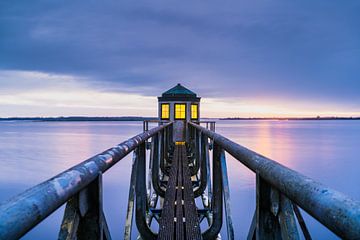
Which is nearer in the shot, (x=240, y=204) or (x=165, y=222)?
(x=165, y=222)

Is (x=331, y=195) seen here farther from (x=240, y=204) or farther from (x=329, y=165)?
(x=329, y=165)

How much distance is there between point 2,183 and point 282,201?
24206 mm

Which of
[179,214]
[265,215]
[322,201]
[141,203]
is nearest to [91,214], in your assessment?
[265,215]

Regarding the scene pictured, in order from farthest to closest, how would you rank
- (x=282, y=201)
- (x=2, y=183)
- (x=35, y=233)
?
1. (x=2, y=183)
2. (x=35, y=233)
3. (x=282, y=201)

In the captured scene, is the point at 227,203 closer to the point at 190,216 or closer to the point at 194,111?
the point at 190,216

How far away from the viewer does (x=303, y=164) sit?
28.1 metres

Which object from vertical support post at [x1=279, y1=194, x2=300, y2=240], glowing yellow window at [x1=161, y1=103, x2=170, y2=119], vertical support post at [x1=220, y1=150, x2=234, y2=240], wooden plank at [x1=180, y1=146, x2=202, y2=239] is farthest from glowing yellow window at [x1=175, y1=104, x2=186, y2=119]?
vertical support post at [x1=279, y1=194, x2=300, y2=240]

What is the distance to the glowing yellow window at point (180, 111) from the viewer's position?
675 inches

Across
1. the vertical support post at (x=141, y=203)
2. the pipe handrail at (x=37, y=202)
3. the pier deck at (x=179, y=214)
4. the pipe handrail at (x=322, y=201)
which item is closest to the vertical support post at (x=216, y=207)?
the pier deck at (x=179, y=214)

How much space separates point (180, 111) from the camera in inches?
677

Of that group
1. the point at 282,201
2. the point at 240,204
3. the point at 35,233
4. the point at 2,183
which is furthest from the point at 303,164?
the point at 282,201

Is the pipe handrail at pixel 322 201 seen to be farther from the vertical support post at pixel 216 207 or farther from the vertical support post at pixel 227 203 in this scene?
the vertical support post at pixel 216 207

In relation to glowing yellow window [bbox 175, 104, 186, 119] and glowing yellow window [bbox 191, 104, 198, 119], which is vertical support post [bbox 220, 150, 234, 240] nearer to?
glowing yellow window [bbox 175, 104, 186, 119]

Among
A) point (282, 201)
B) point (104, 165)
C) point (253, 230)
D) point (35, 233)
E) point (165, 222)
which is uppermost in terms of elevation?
point (104, 165)
